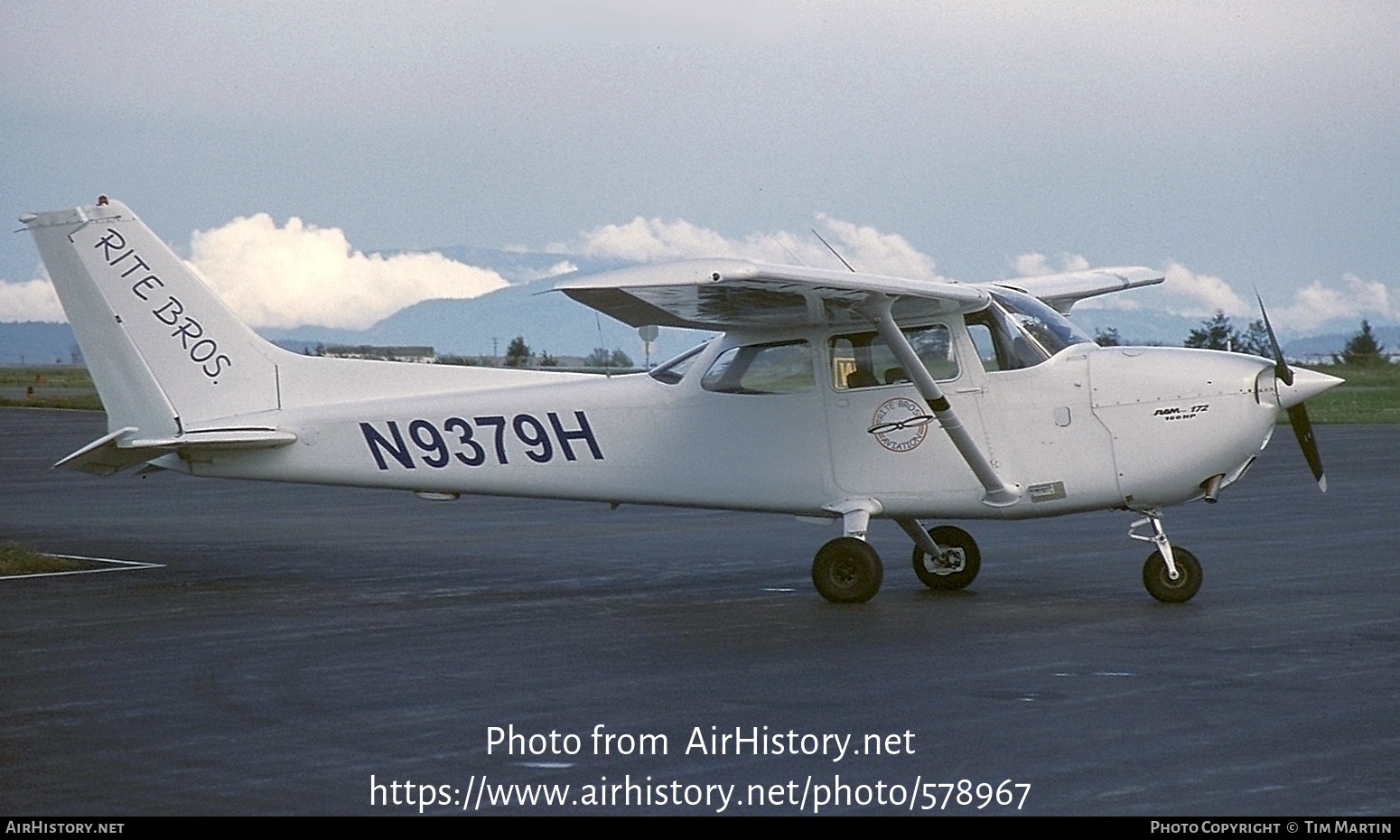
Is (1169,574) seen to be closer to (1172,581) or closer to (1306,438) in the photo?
(1172,581)

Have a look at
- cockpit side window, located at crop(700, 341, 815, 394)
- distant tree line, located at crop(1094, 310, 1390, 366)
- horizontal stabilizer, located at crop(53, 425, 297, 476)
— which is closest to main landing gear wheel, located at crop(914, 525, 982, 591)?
cockpit side window, located at crop(700, 341, 815, 394)

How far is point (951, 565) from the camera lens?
13.6 meters

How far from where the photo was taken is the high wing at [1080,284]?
16047mm

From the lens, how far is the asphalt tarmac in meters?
7.02

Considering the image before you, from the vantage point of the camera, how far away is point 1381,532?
58.2ft

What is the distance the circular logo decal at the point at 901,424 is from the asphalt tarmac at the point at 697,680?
1177mm

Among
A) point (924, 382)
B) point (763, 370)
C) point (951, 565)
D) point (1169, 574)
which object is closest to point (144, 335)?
point (763, 370)

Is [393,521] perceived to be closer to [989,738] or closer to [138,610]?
[138,610]

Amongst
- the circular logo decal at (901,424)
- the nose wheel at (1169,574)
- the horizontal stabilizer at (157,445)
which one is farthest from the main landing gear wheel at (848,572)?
the horizontal stabilizer at (157,445)

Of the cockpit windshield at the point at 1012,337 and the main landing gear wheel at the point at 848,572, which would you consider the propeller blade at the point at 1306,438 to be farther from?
the main landing gear wheel at the point at 848,572

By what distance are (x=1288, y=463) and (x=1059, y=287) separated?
15.1 meters

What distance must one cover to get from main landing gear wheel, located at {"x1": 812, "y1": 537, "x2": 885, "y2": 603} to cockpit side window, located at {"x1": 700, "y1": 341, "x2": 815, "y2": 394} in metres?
1.30

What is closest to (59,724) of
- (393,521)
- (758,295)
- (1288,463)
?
(758,295)

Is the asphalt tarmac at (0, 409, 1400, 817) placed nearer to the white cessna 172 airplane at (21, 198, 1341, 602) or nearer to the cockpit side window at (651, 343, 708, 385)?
the white cessna 172 airplane at (21, 198, 1341, 602)
